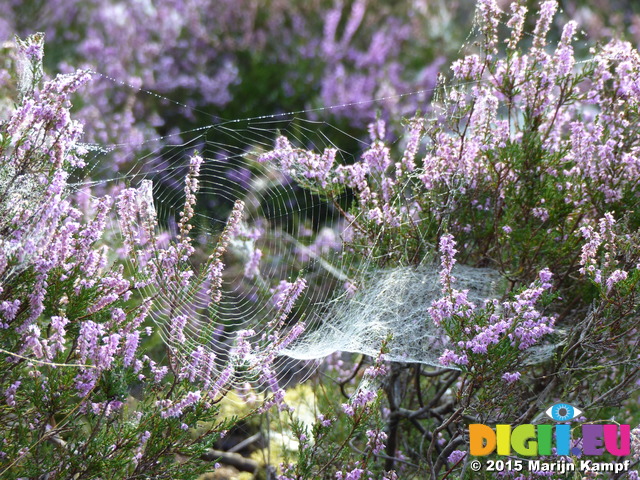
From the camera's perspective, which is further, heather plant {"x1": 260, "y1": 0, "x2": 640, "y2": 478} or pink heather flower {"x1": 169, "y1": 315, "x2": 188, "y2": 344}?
heather plant {"x1": 260, "y1": 0, "x2": 640, "y2": 478}

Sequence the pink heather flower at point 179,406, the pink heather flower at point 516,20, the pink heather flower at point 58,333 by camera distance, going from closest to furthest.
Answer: the pink heather flower at point 58,333, the pink heather flower at point 179,406, the pink heather flower at point 516,20

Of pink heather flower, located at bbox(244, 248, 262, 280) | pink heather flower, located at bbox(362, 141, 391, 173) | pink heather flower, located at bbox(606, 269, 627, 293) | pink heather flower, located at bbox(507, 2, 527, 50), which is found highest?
pink heather flower, located at bbox(507, 2, 527, 50)

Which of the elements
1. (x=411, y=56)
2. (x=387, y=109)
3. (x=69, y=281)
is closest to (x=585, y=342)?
(x=69, y=281)

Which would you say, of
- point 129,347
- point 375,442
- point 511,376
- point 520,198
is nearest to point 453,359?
point 511,376

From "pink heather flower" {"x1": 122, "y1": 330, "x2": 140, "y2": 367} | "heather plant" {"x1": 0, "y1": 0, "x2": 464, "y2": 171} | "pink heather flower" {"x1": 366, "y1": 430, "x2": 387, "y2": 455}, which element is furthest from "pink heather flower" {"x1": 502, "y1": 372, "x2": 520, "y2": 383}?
"heather plant" {"x1": 0, "y1": 0, "x2": 464, "y2": 171}

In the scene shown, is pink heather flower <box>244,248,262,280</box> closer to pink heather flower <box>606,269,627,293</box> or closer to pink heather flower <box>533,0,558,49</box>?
pink heather flower <box>533,0,558,49</box>

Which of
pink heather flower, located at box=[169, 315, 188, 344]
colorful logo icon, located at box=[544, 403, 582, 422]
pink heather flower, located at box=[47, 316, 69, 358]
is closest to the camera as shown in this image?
pink heather flower, located at box=[47, 316, 69, 358]

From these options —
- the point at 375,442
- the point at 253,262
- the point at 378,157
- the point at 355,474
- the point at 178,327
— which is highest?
the point at 378,157

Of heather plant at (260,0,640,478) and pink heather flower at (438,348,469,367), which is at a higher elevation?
heather plant at (260,0,640,478)

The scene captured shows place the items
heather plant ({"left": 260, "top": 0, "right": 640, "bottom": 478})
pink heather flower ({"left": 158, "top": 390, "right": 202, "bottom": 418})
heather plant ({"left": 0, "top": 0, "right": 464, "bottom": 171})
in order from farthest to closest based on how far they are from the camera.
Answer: heather plant ({"left": 0, "top": 0, "right": 464, "bottom": 171}) < heather plant ({"left": 260, "top": 0, "right": 640, "bottom": 478}) < pink heather flower ({"left": 158, "top": 390, "right": 202, "bottom": 418})

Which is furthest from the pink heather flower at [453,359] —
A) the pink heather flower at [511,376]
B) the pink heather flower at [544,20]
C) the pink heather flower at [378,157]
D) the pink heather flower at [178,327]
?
the pink heather flower at [544,20]

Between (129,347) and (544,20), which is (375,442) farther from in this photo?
(544,20)

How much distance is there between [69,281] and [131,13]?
8.51m

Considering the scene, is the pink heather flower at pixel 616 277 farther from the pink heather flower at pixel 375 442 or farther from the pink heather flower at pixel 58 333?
the pink heather flower at pixel 58 333
